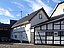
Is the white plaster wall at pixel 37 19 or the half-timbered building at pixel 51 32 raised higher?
the white plaster wall at pixel 37 19

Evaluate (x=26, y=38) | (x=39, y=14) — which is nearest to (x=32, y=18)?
(x=39, y=14)

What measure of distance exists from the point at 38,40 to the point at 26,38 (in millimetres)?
8851

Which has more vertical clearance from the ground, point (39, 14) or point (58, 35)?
point (39, 14)

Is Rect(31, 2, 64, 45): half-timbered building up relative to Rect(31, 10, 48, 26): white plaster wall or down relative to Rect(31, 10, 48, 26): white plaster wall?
down

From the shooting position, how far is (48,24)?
3023cm

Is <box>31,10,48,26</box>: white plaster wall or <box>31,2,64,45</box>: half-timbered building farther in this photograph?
<box>31,10,48,26</box>: white plaster wall

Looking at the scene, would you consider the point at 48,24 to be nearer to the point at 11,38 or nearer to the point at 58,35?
the point at 58,35

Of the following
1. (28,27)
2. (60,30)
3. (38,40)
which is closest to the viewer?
(60,30)

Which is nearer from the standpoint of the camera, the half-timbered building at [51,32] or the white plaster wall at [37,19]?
the half-timbered building at [51,32]

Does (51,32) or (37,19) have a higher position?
(37,19)

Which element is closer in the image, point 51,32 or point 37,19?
point 51,32

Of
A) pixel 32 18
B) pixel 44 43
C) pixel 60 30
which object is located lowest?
pixel 44 43

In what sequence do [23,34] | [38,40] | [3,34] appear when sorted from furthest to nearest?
[3,34]
[23,34]
[38,40]

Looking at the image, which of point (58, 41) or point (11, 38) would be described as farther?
point (11, 38)
